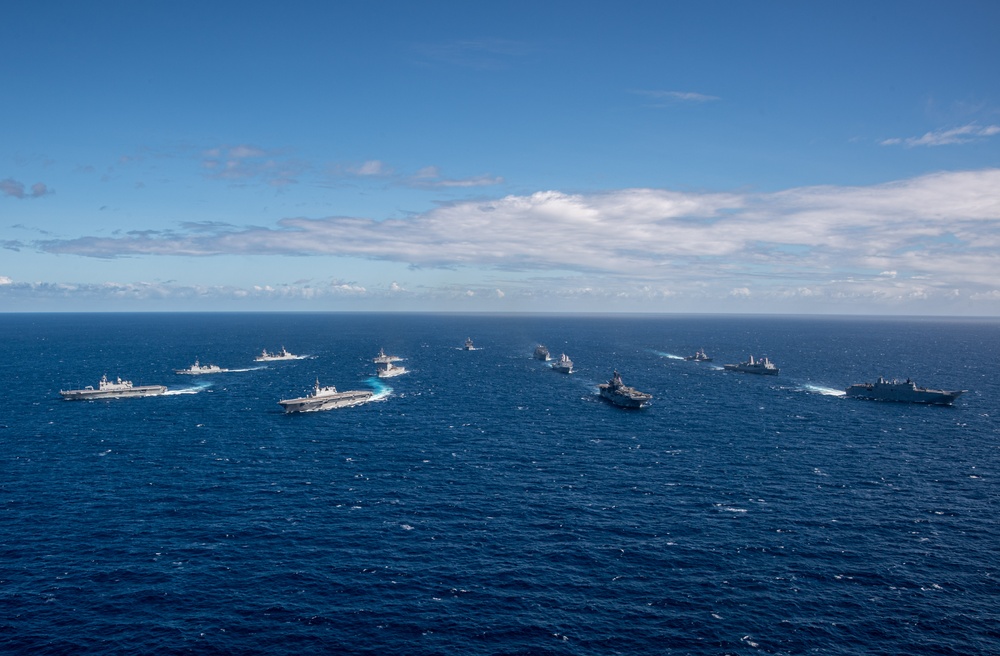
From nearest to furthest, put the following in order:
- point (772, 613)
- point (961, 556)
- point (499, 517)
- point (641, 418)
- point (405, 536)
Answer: point (772, 613)
point (961, 556)
point (405, 536)
point (499, 517)
point (641, 418)

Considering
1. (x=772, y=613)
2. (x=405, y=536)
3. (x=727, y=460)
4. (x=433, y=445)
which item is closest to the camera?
(x=772, y=613)

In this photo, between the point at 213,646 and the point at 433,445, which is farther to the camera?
the point at 433,445

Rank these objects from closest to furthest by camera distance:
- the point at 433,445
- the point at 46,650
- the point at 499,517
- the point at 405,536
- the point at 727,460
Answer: the point at 46,650 → the point at 405,536 → the point at 499,517 → the point at 727,460 → the point at 433,445

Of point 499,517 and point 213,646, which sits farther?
point 499,517

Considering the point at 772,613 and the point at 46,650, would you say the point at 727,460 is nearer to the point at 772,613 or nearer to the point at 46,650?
the point at 772,613

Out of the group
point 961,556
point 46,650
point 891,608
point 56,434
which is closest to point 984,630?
point 891,608

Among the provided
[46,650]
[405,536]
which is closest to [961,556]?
[405,536]

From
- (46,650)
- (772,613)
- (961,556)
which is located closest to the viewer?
(46,650)

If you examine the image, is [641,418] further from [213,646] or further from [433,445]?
[213,646]

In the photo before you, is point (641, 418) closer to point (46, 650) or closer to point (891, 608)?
point (891, 608)
